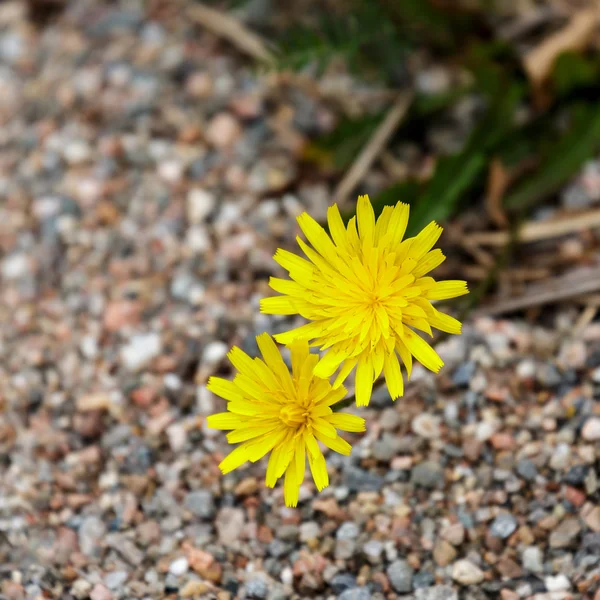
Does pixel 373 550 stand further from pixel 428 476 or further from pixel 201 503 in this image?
pixel 201 503

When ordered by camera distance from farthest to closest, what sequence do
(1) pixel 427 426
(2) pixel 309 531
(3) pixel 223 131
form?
(3) pixel 223 131, (1) pixel 427 426, (2) pixel 309 531

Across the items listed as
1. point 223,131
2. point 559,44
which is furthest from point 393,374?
point 559,44

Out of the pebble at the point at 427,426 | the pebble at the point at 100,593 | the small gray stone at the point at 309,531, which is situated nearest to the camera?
the pebble at the point at 100,593

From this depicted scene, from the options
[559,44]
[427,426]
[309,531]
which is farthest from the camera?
[559,44]

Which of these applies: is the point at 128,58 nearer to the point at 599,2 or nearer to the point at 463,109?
the point at 463,109

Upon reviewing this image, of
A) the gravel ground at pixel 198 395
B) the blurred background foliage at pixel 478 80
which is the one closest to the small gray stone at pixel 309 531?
the gravel ground at pixel 198 395

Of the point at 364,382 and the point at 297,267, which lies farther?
the point at 297,267

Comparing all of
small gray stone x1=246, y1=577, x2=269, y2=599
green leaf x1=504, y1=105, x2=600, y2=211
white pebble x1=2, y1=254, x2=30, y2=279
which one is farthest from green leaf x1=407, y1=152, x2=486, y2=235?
white pebble x1=2, y1=254, x2=30, y2=279

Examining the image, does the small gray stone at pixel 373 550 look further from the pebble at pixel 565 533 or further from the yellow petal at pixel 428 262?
the yellow petal at pixel 428 262

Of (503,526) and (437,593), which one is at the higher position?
(503,526)
